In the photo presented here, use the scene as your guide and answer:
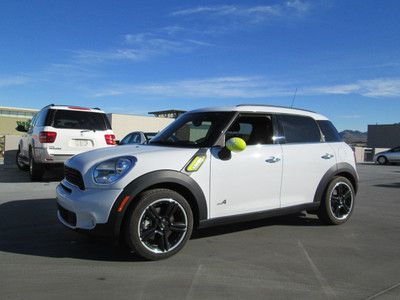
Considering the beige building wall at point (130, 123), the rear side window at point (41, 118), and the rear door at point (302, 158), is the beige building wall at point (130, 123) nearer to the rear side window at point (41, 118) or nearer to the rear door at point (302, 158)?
the rear side window at point (41, 118)

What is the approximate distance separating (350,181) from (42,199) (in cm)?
536

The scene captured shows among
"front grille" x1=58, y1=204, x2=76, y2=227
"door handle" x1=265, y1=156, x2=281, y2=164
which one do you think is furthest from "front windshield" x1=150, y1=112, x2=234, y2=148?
"front grille" x1=58, y1=204, x2=76, y2=227

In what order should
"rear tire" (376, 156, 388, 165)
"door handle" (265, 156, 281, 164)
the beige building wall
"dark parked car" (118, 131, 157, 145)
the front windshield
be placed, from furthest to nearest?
the beige building wall < "rear tire" (376, 156, 388, 165) < "dark parked car" (118, 131, 157, 145) < "door handle" (265, 156, 281, 164) < the front windshield

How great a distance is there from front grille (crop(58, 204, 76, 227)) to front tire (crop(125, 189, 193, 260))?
2.10ft

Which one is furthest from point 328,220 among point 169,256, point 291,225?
point 169,256

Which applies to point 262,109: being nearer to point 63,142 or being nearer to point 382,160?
point 63,142

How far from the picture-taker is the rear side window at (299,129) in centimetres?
606

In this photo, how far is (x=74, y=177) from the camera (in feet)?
16.3

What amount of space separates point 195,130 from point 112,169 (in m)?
1.51

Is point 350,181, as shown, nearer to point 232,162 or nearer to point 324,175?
point 324,175

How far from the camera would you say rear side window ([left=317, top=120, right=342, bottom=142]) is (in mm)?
6668

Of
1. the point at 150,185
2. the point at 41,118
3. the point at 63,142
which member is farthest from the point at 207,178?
the point at 41,118

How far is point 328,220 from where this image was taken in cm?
661

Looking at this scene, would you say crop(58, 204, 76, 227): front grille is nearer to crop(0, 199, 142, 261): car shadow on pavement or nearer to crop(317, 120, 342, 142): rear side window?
crop(0, 199, 142, 261): car shadow on pavement
